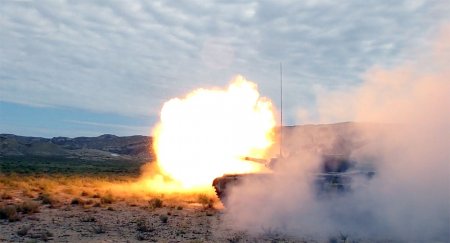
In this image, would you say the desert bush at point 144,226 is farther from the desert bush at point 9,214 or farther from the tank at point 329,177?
the tank at point 329,177

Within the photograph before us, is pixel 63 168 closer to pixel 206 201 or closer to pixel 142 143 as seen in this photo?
pixel 206 201

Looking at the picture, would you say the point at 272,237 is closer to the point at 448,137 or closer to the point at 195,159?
the point at 448,137

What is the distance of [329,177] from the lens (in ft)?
57.8

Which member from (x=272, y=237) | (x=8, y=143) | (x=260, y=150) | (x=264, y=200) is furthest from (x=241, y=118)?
(x=8, y=143)

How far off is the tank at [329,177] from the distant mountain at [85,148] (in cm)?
6894

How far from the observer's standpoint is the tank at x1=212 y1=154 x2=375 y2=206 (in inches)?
679

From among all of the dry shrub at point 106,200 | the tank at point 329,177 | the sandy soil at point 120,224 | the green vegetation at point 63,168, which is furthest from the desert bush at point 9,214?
the green vegetation at point 63,168

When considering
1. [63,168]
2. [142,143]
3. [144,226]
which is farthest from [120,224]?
[142,143]

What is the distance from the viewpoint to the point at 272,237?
14070 millimetres

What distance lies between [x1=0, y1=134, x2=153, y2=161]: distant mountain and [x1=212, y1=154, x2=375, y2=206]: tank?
6894 centimetres

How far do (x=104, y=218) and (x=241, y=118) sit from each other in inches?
420

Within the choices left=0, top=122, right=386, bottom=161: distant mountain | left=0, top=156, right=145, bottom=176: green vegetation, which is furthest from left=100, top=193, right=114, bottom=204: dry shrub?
left=0, top=156, right=145, bottom=176: green vegetation

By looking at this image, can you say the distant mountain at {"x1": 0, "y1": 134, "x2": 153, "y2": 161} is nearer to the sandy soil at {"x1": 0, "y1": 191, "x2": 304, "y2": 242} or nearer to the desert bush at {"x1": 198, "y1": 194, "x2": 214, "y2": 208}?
the desert bush at {"x1": 198, "y1": 194, "x2": 214, "y2": 208}

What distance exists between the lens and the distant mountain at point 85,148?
3728 inches
